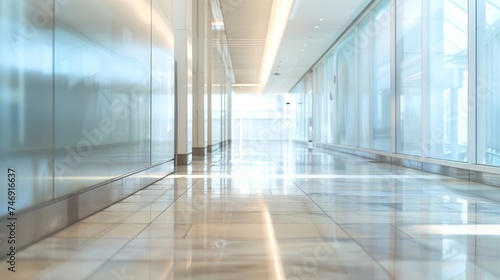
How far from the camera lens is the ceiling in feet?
62.2

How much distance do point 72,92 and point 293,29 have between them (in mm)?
18732

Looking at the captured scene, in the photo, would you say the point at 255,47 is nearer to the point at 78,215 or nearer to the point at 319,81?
the point at 319,81

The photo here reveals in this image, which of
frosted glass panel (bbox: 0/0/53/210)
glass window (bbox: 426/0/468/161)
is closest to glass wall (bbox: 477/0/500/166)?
glass window (bbox: 426/0/468/161)

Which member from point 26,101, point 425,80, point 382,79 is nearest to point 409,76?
point 425,80

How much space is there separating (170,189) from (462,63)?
7907 mm

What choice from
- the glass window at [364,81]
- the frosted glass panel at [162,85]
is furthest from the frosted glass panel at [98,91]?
the glass window at [364,81]

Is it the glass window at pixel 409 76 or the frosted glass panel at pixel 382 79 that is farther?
the frosted glass panel at pixel 382 79

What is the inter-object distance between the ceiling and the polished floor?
13.1 meters

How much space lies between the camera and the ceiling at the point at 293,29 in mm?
18953

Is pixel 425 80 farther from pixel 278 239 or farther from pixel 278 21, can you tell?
pixel 278 21

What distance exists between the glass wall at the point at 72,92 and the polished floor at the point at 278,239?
0.64 m

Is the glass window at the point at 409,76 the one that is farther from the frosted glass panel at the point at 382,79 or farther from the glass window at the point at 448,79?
the frosted glass panel at the point at 382,79

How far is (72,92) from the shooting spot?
4.81m

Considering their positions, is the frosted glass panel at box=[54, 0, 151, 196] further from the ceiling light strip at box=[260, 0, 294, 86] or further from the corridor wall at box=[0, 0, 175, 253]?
the ceiling light strip at box=[260, 0, 294, 86]
